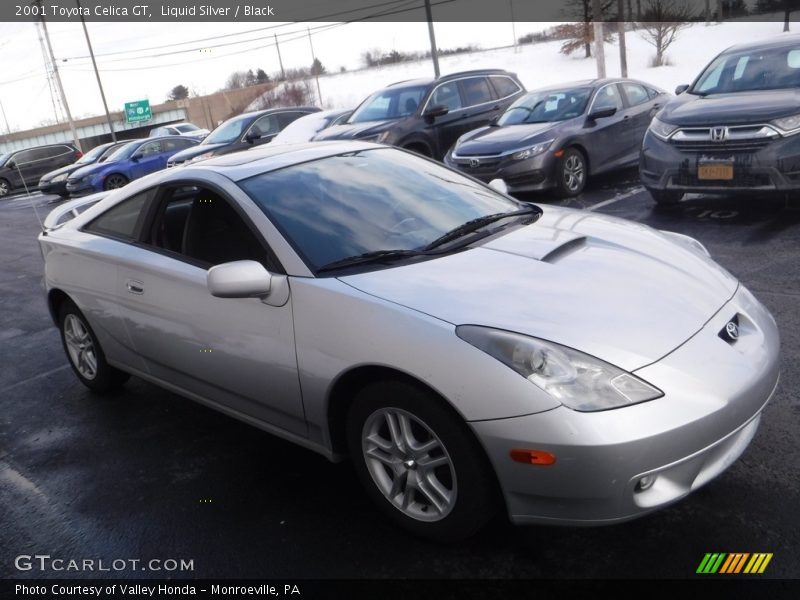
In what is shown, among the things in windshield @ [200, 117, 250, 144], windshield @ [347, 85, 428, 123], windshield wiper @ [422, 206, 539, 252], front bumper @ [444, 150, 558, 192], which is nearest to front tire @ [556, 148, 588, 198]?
front bumper @ [444, 150, 558, 192]

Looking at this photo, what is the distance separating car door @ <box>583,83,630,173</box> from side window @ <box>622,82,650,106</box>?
223 mm

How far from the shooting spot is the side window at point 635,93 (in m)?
10.1

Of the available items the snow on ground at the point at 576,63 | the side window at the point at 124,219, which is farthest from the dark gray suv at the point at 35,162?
the side window at the point at 124,219

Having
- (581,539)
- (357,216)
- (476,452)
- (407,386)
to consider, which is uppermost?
(357,216)

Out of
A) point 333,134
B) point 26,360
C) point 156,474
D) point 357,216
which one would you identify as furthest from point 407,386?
point 333,134

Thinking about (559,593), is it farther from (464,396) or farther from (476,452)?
(464,396)

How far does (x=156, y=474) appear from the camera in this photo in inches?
140

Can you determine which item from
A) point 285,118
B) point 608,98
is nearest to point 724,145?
point 608,98

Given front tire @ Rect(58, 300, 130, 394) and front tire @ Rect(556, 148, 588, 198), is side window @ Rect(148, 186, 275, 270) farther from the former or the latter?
front tire @ Rect(556, 148, 588, 198)

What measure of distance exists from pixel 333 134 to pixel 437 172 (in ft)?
25.7

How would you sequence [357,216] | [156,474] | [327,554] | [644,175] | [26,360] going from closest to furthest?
[327,554] → [357,216] → [156,474] → [26,360] → [644,175]

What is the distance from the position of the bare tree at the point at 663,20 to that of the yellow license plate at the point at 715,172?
41522mm

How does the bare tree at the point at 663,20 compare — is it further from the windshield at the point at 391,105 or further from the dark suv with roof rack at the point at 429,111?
the windshield at the point at 391,105

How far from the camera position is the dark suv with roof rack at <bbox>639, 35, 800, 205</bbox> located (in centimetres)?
621
